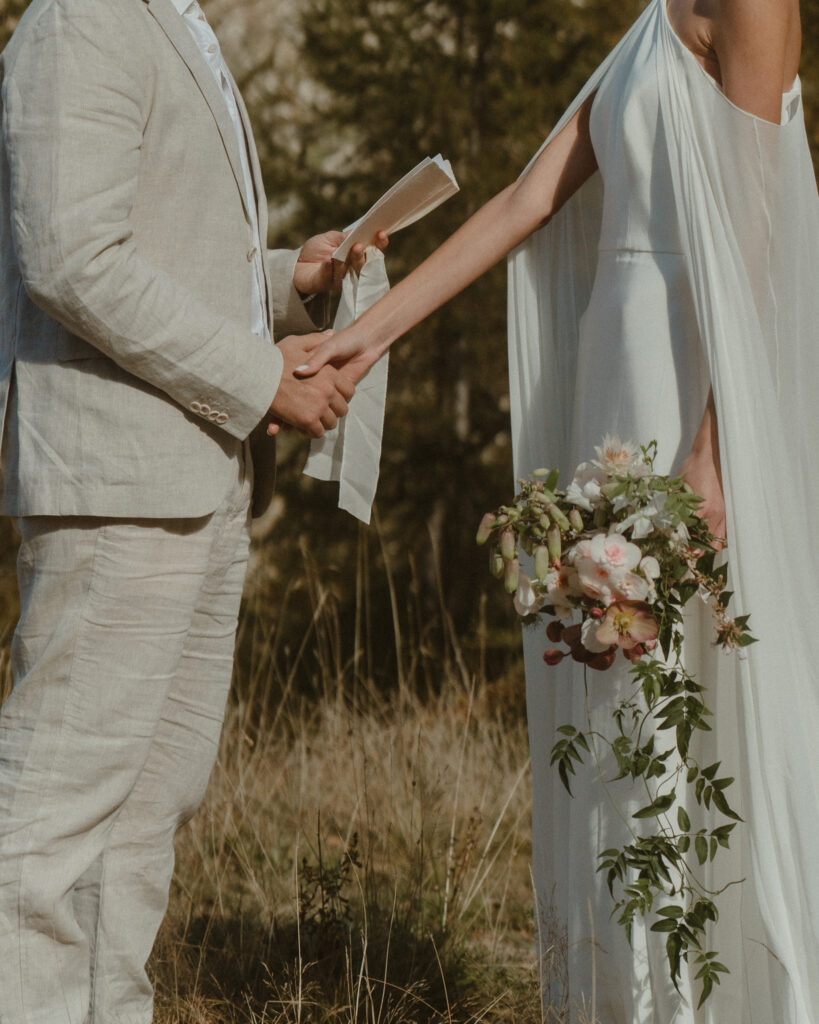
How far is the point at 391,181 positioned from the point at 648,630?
427 centimetres

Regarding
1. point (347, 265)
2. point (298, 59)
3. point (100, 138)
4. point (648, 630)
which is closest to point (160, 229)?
point (100, 138)

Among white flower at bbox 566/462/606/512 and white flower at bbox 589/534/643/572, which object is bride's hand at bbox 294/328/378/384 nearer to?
white flower at bbox 566/462/606/512

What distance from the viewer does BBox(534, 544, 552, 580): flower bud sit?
1.87 m

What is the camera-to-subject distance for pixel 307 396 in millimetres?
2197

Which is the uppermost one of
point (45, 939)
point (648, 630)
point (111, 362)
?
point (111, 362)

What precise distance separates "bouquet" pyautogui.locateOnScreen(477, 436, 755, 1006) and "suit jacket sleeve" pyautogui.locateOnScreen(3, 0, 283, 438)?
611 millimetres

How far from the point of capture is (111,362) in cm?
205

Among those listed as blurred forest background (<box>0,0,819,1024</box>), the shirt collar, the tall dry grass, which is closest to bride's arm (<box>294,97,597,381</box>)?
the shirt collar

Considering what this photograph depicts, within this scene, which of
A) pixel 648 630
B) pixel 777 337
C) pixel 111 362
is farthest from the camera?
pixel 777 337

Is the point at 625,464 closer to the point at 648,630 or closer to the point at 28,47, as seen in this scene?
the point at 648,630

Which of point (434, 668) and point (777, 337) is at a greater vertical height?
point (434, 668)

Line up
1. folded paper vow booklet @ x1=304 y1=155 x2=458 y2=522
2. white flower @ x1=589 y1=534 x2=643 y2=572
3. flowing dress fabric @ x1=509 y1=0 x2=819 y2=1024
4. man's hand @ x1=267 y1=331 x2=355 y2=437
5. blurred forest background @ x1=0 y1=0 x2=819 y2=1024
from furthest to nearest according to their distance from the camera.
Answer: blurred forest background @ x1=0 y1=0 x2=819 y2=1024
folded paper vow booklet @ x1=304 y1=155 x2=458 y2=522
man's hand @ x1=267 y1=331 x2=355 y2=437
flowing dress fabric @ x1=509 y1=0 x2=819 y2=1024
white flower @ x1=589 y1=534 x2=643 y2=572

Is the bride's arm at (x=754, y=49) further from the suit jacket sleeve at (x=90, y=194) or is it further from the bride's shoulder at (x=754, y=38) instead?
the suit jacket sleeve at (x=90, y=194)

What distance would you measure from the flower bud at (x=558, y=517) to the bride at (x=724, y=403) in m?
0.35
